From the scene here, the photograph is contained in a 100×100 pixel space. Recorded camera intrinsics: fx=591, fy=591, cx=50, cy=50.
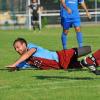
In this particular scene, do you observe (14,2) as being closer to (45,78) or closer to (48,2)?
(48,2)

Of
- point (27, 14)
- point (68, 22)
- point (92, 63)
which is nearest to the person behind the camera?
point (92, 63)

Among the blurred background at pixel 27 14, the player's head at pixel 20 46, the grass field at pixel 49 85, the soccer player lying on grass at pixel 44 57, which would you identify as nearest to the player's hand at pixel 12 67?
the soccer player lying on grass at pixel 44 57

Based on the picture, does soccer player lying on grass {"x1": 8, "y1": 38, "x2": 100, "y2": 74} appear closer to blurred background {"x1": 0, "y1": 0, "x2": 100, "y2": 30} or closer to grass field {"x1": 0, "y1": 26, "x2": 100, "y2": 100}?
grass field {"x1": 0, "y1": 26, "x2": 100, "y2": 100}

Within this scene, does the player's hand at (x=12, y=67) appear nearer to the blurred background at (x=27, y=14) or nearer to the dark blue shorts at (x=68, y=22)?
the dark blue shorts at (x=68, y=22)

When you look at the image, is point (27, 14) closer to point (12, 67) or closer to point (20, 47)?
point (12, 67)

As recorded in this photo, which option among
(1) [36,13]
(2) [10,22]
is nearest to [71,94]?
(1) [36,13]

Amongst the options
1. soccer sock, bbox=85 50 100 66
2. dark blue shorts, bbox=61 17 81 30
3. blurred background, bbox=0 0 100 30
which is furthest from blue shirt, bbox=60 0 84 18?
blurred background, bbox=0 0 100 30

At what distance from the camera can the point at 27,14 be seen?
37688 millimetres

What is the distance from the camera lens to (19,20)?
3759cm

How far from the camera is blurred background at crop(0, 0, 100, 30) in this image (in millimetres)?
37000

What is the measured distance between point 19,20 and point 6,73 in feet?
87.3

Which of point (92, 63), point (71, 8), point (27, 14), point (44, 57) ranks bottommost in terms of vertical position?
point (27, 14)

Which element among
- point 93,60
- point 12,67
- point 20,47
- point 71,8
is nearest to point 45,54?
point 20,47

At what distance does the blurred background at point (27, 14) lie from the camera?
37000 mm
